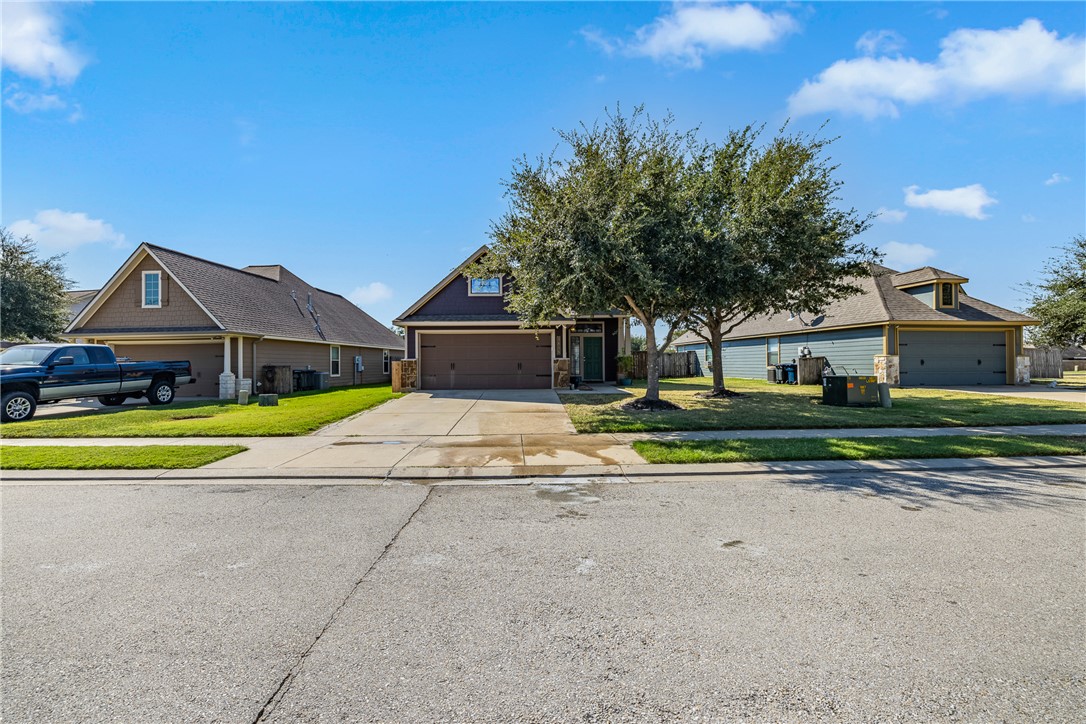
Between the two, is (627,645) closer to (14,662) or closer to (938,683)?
(938,683)

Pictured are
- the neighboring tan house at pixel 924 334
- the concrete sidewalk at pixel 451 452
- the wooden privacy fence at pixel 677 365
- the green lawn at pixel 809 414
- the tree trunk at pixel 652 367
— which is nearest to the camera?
the concrete sidewalk at pixel 451 452

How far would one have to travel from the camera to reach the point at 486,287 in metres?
22.2

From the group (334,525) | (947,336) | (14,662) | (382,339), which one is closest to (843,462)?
(334,525)

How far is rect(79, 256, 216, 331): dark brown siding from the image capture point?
66.0 feet

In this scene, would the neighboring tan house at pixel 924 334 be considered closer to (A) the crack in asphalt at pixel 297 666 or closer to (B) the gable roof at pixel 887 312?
(B) the gable roof at pixel 887 312

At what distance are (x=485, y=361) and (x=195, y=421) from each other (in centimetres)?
1124

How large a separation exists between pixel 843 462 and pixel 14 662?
9185 mm

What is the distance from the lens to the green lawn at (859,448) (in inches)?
325

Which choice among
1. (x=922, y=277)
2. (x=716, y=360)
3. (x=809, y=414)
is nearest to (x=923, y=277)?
(x=922, y=277)

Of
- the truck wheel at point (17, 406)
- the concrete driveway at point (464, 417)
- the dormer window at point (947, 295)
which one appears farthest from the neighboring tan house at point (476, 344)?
the dormer window at point (947, 295)

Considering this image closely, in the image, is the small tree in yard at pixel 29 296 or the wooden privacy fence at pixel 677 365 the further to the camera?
the wooden privacy fence at pixel 677 365

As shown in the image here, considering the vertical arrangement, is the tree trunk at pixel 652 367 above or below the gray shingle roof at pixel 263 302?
below

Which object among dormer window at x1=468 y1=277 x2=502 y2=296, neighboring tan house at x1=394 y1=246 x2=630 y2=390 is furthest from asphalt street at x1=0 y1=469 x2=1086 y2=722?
dormer window at x1=468 y1=277 x2=502 y2=296

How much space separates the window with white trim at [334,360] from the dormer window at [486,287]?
957 cm
